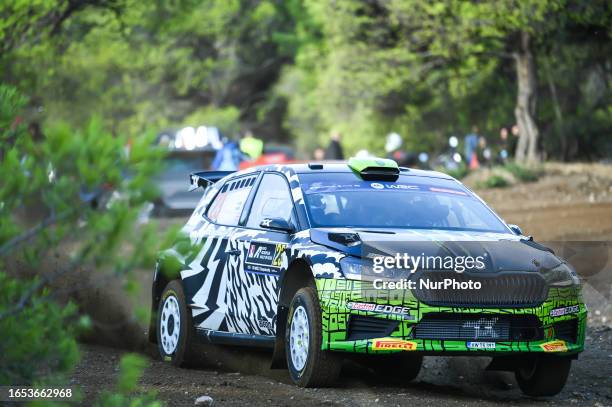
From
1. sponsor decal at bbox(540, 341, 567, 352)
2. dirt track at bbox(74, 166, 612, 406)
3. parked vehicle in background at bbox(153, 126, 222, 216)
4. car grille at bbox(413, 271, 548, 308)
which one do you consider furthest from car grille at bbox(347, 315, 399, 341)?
parked vehicle in background at bbox(153, 126, 222, 216)

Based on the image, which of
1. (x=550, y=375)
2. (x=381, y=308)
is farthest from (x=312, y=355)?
(x=550, y=375)

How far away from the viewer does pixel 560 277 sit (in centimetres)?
881

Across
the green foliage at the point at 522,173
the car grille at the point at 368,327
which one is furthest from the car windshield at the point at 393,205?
the green foliage at the point at 522,173

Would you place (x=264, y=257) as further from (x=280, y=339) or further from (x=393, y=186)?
(x=393, y=186)

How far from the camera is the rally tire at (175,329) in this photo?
1077cm

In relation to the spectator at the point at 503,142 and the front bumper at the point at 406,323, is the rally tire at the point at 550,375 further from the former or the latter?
the spectator at the point at 503,142

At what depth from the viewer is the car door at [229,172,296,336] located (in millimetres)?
9477

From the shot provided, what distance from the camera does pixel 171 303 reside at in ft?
36.6

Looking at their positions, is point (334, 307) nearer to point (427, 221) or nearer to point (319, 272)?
point (319, 272)

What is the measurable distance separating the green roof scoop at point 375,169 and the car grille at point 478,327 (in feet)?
6.17

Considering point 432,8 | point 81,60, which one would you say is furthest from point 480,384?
point 81,60

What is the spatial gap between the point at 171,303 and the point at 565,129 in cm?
3253

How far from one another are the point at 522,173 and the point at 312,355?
73.2 feet

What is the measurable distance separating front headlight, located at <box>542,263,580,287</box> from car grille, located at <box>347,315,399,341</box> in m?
1.09
